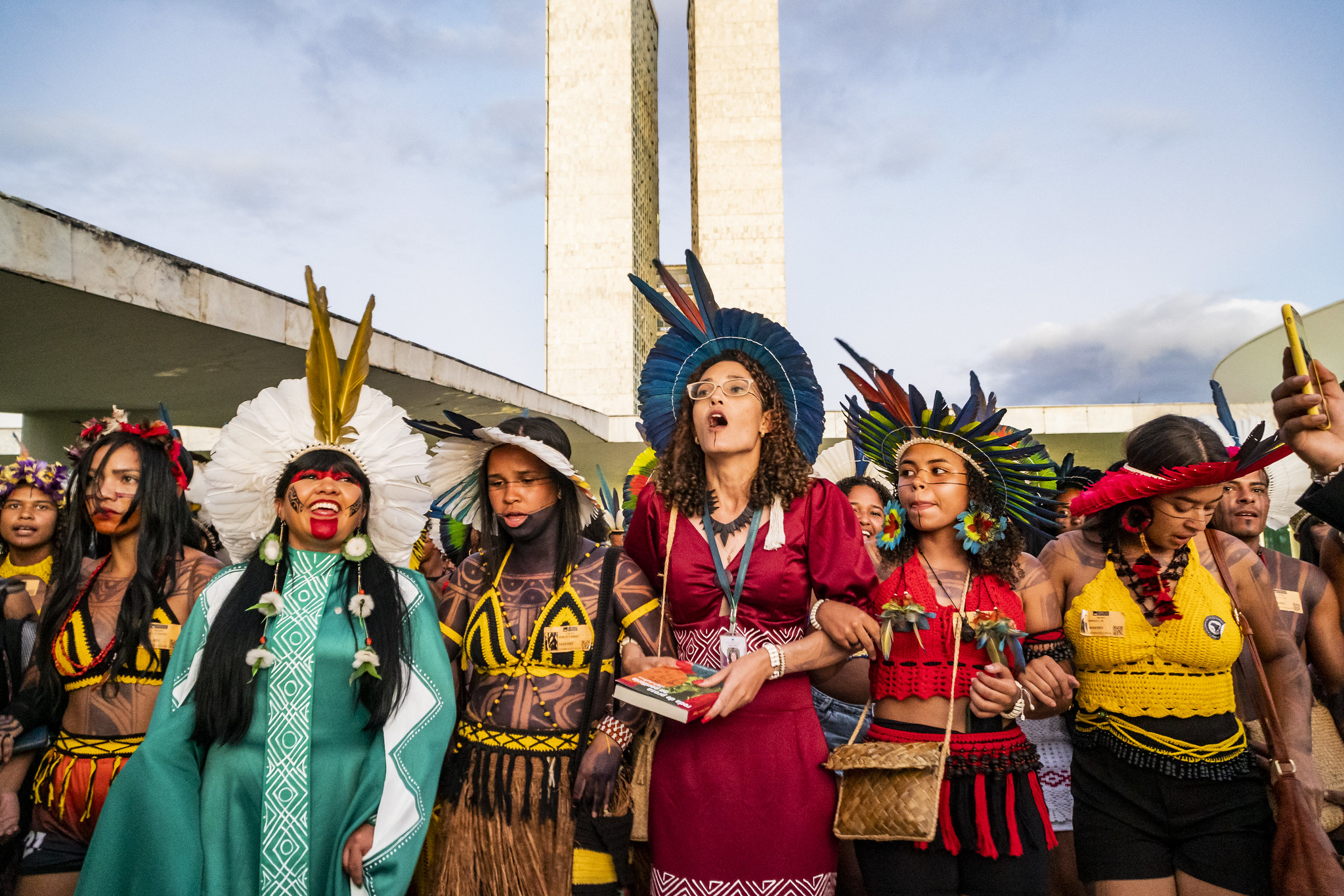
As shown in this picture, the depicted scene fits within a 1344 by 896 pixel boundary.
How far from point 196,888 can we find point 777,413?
86.9 inches

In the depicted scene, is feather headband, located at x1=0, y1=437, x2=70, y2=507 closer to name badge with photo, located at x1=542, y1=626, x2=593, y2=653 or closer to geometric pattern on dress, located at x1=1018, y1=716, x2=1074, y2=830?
name badge with photo, located at x1=542, y1=626, x2=593, y2=653

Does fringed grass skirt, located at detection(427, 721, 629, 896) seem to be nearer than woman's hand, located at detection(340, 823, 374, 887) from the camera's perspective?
No

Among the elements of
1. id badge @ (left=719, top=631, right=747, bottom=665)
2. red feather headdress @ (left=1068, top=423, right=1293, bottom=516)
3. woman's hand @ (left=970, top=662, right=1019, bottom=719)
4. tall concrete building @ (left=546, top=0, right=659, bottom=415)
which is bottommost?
woman's hand @ (left=970, top=662, right=1019, bottom=719)

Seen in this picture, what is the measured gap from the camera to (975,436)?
2994 mm

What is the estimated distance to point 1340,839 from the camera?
3.45 m

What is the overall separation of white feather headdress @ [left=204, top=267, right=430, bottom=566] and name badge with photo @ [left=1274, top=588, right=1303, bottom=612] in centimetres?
321

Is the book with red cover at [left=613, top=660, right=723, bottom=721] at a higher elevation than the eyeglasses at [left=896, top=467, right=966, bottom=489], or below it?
below

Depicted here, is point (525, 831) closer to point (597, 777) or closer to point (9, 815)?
point (597, 777)

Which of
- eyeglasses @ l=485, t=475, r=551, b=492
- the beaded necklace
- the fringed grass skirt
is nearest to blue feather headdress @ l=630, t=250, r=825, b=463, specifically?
eyeglasses @ l=485, t=475, r=551, b=492

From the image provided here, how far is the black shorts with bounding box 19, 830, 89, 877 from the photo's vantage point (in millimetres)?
2814

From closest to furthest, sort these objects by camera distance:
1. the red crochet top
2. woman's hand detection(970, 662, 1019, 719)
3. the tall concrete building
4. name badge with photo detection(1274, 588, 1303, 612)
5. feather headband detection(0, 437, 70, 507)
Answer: woman's hand detection(970, 662, 1019, 719), the red crochet top, name badge with photo detection(1274, 588, 1303, 612), feather headband detection(0, 437, 70, 507), the tall concrete building

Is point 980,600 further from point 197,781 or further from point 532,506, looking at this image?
point 197,781

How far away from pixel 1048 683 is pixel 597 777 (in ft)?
4.76

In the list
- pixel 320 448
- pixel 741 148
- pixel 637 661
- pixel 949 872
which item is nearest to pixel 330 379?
pixel 320 448
